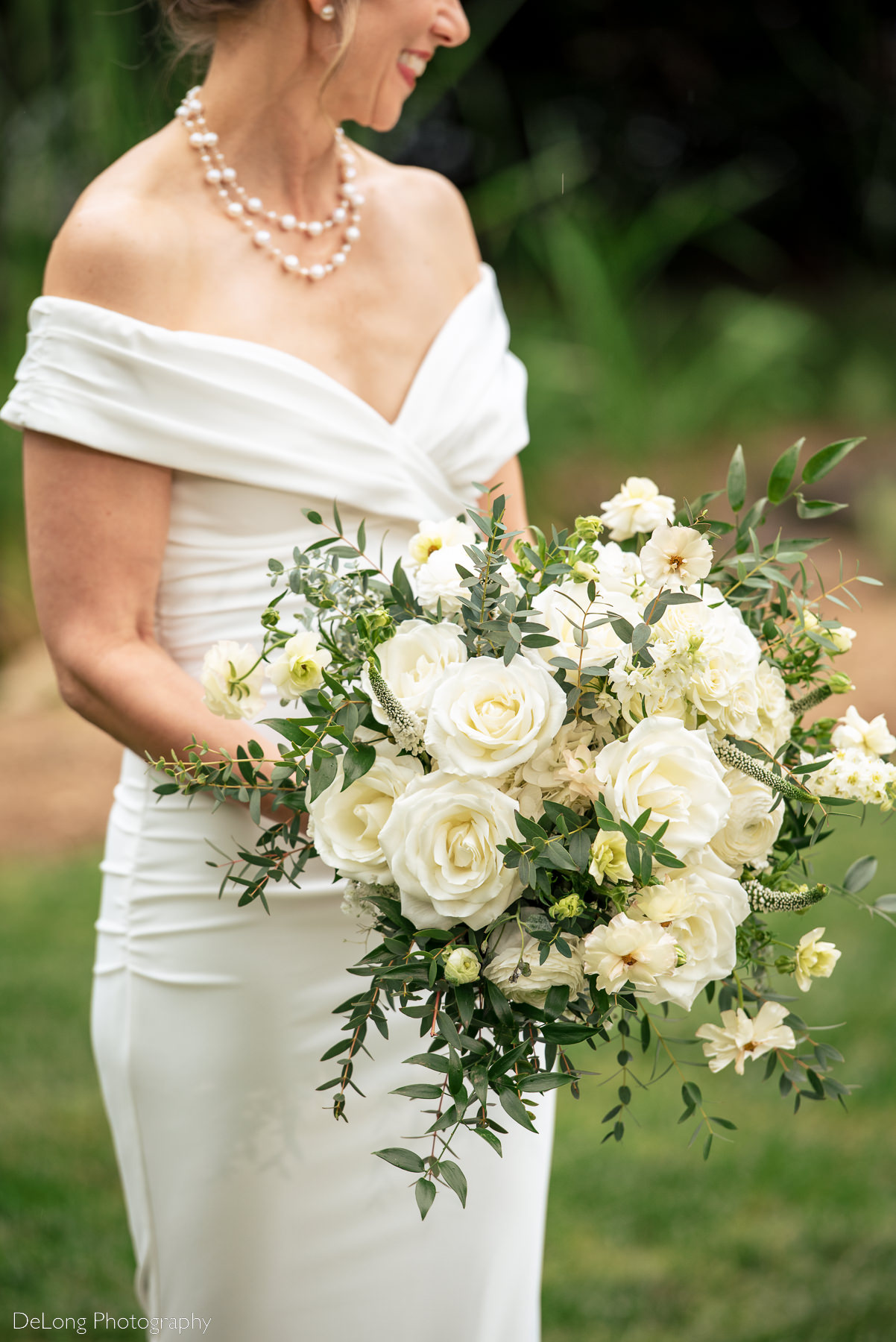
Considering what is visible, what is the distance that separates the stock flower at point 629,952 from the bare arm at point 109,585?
0.69 metres

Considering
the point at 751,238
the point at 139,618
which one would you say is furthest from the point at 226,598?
the point at 751,238

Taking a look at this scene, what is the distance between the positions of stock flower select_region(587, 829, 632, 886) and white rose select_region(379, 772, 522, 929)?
0.30 ft

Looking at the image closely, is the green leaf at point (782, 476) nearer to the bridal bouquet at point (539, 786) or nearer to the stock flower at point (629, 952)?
the bridal bouquet at point (539, 786)

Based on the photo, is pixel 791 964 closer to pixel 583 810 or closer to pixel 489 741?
pixel 583 810

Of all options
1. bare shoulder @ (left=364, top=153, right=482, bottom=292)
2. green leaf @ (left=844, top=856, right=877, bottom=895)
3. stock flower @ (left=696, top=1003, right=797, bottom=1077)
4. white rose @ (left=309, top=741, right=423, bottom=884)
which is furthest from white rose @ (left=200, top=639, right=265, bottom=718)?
bare shoulder @ (left=364, top=153, right=482, bottom=292)

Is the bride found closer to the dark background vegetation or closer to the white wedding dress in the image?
the white wedding dress

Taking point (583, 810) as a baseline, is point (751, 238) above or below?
above

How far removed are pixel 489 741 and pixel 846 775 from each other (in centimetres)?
44

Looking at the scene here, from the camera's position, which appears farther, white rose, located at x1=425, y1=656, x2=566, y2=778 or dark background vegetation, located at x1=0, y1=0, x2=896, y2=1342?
dark background vegetation, located at x1=0, y1=0, x2=896, y2=1342

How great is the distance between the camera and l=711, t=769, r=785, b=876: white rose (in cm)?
141

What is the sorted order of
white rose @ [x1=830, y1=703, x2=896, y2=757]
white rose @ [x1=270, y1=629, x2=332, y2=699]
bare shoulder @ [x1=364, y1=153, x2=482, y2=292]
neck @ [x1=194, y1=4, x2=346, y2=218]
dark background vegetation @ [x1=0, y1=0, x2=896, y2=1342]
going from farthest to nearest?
dark background vegetation @ [x1=0, y1=0, x2=896, y2=1342]
bare shoulder @ [x1=364, y1=153, x2=482, y2=292]
neck @ [x1=194, y1=4, x2=346, y2=218]
white rose @ [x1=830, y1=703, x2=896, y2=757]
white rose @ [x1=270, y1=629, x2=332, y2=699]

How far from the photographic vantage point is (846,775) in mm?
1443

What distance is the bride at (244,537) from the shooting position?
5.94ft

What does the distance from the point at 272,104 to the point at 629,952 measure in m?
1.36
